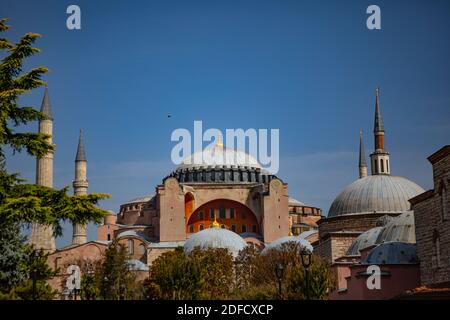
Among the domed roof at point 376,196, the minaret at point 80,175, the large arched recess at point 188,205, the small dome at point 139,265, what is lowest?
the small dome at point 139,265

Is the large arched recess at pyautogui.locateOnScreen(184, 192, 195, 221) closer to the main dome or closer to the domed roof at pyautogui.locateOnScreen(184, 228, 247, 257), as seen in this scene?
the main dome

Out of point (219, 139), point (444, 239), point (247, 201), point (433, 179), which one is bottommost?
point (444, 239)

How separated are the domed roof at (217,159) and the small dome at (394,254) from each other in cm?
3093

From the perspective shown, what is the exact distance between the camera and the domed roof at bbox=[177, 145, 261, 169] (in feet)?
187

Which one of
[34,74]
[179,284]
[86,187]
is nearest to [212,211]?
[86,187]

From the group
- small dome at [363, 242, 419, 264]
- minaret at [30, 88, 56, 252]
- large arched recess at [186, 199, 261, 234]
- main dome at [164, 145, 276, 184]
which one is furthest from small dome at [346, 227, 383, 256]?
main dome at [164, 145, 276, 184]

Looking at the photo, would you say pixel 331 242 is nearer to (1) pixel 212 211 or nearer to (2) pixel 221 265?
(2) pixel 221 265

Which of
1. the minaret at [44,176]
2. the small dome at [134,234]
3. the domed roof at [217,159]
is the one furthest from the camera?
the domed roof at [217,159]

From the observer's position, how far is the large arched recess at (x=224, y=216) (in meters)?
54.3

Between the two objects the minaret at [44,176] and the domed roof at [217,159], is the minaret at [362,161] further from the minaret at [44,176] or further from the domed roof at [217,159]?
the minaret at [44,176]

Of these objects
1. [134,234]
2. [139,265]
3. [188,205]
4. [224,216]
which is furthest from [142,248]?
[224,216]

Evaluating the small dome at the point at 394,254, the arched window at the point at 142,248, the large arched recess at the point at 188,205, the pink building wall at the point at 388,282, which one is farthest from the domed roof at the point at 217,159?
the pink building wall at the point at 388,282
